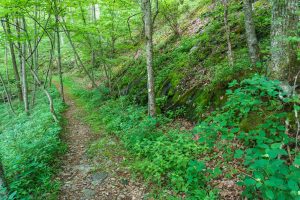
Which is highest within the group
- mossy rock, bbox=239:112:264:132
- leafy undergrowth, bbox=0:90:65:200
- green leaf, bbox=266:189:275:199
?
mossy rock, bbox=239:112:264:132

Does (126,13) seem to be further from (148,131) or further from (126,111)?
(148,131)

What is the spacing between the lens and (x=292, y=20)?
450cm

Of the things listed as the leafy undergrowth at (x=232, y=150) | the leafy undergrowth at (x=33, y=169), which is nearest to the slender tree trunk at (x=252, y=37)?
the leafy undergrowth at (x=232, y=150)

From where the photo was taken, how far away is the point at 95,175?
18.7ft

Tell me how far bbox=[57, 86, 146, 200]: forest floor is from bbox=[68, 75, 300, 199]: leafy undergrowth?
38 cm

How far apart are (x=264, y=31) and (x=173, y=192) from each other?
255 inches

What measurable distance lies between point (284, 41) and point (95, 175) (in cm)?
536

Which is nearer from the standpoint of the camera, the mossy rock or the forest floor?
the forest floor

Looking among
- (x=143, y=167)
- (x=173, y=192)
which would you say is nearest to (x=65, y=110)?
(x=143, y=167)

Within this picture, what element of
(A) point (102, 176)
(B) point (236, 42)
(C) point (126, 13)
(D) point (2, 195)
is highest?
(C) point (126, 13)

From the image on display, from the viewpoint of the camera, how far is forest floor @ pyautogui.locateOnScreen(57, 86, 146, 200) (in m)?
4.93

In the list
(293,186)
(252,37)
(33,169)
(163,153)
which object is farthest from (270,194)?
(252,37)

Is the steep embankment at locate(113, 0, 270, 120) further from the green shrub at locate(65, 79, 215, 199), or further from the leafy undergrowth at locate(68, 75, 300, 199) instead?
the green shrub at locate(65, 79, 215, 199)

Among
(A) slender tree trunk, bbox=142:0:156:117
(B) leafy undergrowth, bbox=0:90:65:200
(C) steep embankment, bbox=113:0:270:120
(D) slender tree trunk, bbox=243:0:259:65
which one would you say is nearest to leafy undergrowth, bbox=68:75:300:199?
(A) slender tree trunk, bbox=142:0:156:117
